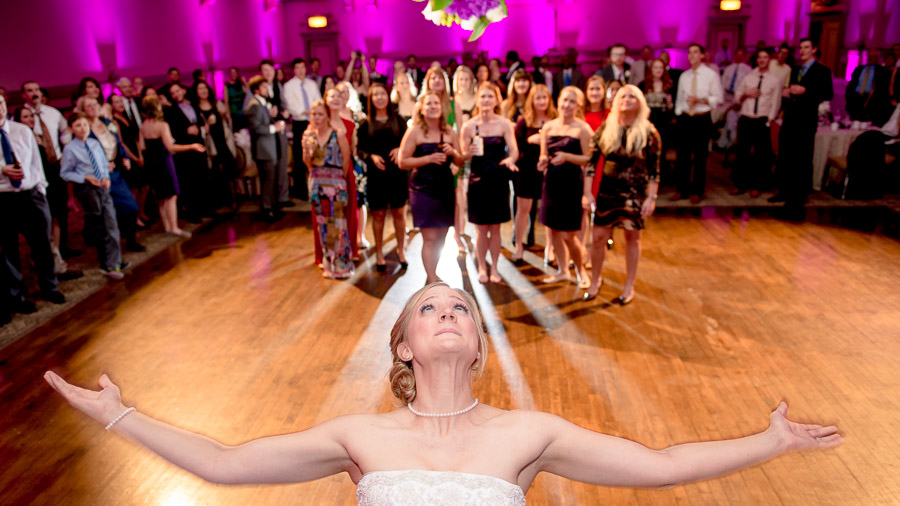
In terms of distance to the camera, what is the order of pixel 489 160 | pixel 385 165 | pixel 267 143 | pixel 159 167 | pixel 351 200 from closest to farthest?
pixel 489 160
pixel 385 165
pixel 351 200
pixel 159 167
pixel 267 143

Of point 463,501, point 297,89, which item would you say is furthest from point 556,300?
point 297,89

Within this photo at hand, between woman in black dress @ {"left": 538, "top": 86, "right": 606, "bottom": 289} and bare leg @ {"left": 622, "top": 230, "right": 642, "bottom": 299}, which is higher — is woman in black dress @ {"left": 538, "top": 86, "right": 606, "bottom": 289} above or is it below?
above

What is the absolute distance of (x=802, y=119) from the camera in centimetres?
684

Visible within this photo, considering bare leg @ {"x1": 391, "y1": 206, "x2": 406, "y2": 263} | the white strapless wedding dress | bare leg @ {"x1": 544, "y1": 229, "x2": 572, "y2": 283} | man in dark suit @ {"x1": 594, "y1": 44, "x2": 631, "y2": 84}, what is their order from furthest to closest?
man in dark suit @ {"x1": 594, "y1": 44, "x2": 631, "y2": 84} → bare leg @ {"x1": 391, "y1": 206, "x2": 406, "y2": 263} → bare leg @ {"x1": 544, "y1": 229, "x2": 572, "y2": 283} → the white strapless wedding dress

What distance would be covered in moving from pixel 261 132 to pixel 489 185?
294 cm

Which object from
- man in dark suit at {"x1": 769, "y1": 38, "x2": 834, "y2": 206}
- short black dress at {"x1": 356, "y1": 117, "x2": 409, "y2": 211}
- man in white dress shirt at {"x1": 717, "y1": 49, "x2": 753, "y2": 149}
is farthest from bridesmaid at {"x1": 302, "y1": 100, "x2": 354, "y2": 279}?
man in white dress shirt at {"x1": 717, "y1": 49, "x2": 753, "y2": 149}

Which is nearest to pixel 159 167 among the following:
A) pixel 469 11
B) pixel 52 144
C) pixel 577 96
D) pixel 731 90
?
pixel 52 144

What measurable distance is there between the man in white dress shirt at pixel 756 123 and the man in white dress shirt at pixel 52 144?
6.55 m

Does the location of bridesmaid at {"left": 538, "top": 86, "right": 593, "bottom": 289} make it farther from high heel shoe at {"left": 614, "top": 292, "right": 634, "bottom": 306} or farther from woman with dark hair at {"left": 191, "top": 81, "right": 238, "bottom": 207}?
woman with dark hair at {"left": 191, "top": 81, "right": 238, "bottom": 207}

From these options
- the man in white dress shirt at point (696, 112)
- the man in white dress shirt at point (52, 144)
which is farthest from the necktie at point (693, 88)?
the man in white dress shirt at point (52, 144)

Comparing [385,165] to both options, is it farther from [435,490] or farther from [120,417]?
[435,490]

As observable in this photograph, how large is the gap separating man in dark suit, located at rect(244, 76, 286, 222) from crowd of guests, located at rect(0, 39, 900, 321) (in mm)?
15

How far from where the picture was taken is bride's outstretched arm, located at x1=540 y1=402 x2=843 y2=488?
4.90 feet

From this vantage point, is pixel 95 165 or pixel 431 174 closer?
pixel 431 174
